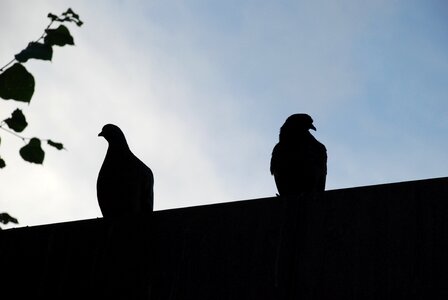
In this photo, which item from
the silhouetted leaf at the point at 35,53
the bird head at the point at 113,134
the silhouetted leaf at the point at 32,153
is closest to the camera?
the silhouetted leaf at the point at 35,53

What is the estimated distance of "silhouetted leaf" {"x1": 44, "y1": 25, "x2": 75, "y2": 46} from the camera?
66.2 inches

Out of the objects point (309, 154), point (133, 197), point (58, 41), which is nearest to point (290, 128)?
point (309, 154)

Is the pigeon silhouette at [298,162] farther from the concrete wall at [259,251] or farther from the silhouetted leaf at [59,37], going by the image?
the silhouetted leaf at [59,37]

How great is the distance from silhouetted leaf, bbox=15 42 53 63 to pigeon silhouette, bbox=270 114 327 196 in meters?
4.54

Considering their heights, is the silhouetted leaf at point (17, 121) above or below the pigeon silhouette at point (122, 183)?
below

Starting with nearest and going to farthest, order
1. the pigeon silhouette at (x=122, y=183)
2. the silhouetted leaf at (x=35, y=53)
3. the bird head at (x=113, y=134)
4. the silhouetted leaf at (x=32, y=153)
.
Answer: the silhouetted leaf at (x=35, y=53)
the silhouetted leaf at (x=32, y=153)
the pigeon silhouette at (x=122, y=183)
the bird head at (x=113, y=134)

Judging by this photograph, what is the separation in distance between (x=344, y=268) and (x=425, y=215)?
282 millimetres

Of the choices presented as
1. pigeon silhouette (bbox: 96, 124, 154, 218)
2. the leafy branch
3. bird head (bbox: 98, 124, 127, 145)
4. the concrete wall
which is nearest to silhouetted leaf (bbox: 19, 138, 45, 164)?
the leafy branch

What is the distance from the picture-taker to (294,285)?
2.12m

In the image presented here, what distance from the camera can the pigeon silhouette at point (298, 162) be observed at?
6230mm

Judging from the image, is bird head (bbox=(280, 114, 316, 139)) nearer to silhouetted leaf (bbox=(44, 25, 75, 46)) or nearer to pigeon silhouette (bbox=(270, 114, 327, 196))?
pigeon silhouette (bbox=(270, 114, 327, 196))

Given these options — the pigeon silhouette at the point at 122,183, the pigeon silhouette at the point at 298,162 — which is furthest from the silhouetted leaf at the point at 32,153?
the pigeon silhouette at the point at 122,183

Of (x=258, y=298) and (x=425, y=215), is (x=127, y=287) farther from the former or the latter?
(x=425, y=215)

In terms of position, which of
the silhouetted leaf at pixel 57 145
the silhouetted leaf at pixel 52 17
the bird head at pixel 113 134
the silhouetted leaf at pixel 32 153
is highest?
the bird head at pixel 113 134
